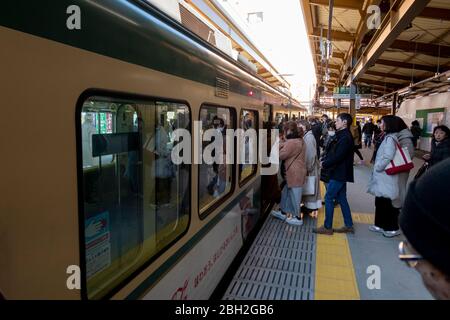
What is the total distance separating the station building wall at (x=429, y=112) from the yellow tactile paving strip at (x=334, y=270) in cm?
1110

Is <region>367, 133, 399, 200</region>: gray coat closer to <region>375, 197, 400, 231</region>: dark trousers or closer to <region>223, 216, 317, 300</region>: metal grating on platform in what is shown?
<region>375, 197, 400, 231</region>: dark trousers

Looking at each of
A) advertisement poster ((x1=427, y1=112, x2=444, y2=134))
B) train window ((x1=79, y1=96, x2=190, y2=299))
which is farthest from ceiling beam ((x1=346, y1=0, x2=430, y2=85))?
advertisement poster ((x1=427, y1=112, x2=444, y2=134))

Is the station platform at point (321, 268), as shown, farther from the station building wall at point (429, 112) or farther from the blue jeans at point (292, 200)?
the station building wall at point (429, 112)

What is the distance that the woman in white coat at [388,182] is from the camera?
4317 mm

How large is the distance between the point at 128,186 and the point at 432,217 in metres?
1.69

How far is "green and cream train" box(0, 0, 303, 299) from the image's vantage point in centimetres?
108

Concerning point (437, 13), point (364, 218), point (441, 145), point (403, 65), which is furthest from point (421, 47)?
point (364, 218)

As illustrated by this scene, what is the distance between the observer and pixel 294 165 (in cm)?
497

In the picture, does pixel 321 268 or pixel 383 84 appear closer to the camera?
pixel 321 268

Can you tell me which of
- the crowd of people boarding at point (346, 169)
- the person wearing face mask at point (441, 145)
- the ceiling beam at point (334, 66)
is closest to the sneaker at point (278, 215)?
the crowd of people boarding at point (346, 169)

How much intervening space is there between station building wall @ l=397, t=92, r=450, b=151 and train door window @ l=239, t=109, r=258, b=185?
37.5 ft

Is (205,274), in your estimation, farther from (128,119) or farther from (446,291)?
(446,291)

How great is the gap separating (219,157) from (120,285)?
1.81m

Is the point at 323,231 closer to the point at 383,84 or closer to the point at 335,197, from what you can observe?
the point at 335,197
